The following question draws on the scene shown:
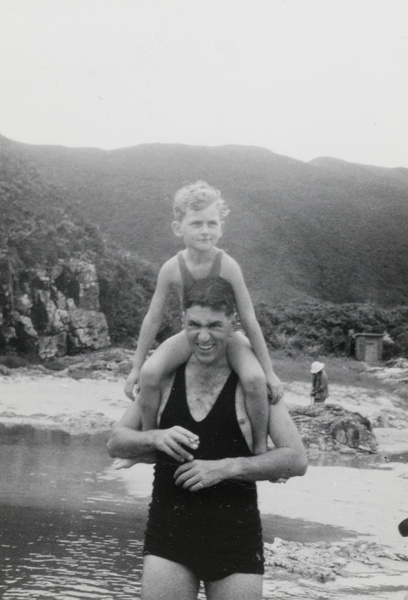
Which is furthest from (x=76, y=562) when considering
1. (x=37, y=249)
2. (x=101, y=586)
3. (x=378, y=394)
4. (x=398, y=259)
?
(x=398, y=259)

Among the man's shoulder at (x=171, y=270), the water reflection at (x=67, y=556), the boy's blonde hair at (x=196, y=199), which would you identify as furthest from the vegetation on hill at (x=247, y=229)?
the man's shoulder at (x=171, y=270)

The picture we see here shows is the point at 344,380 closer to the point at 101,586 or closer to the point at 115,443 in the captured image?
the point at 101,586

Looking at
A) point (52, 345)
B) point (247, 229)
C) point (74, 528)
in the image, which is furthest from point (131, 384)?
point (247, 229)

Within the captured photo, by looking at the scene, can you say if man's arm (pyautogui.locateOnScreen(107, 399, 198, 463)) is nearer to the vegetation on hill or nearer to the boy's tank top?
the boy's tank top

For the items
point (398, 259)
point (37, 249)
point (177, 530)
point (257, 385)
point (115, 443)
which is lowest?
point (177, 530)

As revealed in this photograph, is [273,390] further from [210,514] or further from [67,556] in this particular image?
[67,556]

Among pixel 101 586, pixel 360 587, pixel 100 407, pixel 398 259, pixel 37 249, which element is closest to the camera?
pixel 101 586

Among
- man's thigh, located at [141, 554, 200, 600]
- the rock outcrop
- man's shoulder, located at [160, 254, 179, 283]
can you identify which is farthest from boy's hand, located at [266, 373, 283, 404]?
the rock outcrop

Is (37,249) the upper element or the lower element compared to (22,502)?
upper
